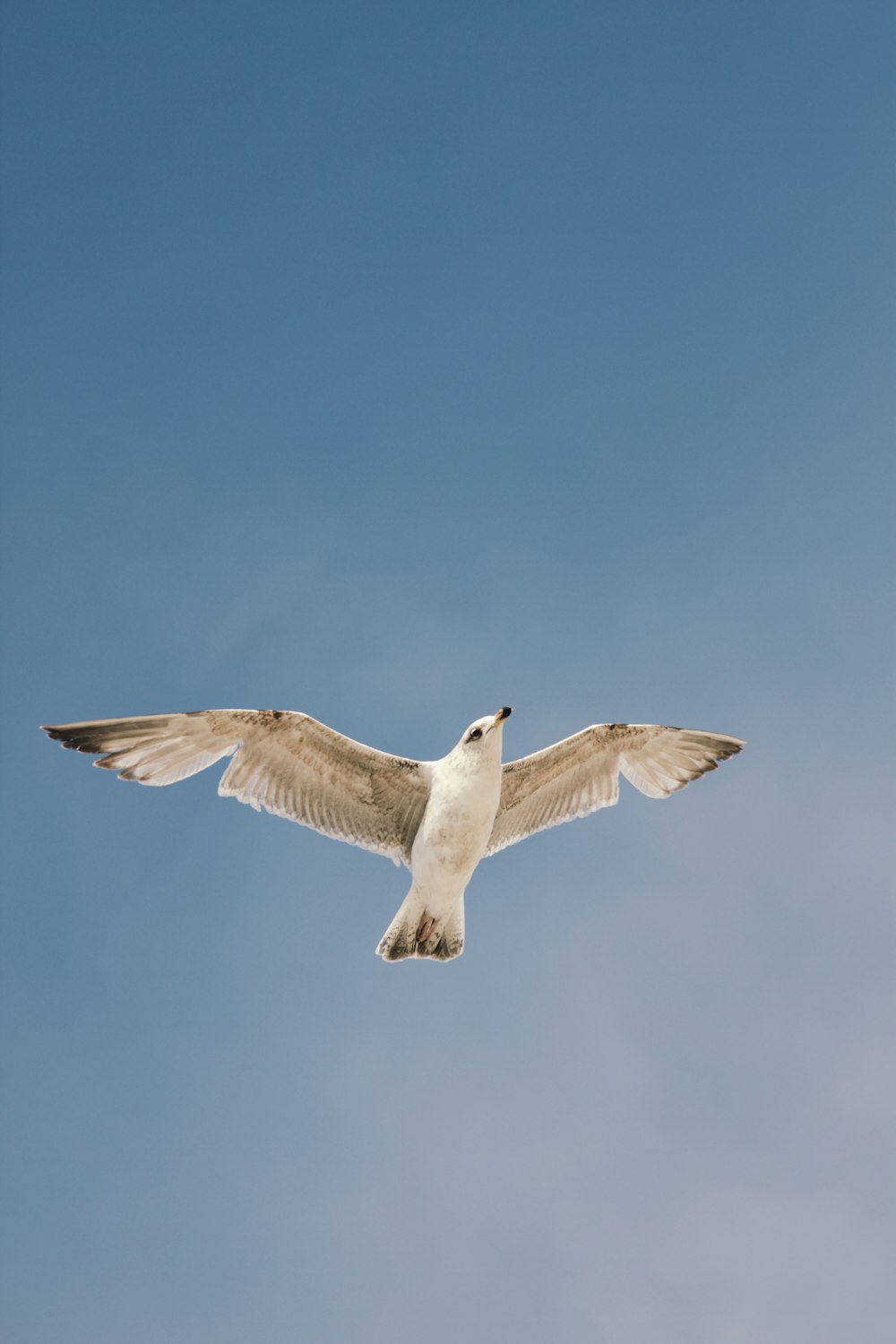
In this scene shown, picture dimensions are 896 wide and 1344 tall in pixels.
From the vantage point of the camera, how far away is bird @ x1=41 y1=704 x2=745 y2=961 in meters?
13.5

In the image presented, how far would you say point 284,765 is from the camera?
14.0 meters

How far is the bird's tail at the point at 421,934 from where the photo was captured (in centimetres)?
1404

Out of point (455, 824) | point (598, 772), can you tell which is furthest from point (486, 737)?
point (598, 772)

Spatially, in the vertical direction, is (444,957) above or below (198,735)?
below

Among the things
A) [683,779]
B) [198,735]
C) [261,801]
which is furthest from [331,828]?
[683,779]

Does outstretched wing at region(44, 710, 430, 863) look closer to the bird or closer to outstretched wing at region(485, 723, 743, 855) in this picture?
the bird

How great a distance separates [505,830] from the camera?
591 inches

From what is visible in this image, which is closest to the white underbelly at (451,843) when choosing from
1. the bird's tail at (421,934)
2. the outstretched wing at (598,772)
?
the bird's tail at (421,934)

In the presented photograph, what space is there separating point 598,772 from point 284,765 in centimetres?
392

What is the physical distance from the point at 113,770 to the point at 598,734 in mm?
5709

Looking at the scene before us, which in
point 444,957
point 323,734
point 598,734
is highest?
point 598,734

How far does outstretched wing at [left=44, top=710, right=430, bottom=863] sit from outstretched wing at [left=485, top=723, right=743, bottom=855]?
4.24 feet

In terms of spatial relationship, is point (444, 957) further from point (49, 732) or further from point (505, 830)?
point (49, 732)

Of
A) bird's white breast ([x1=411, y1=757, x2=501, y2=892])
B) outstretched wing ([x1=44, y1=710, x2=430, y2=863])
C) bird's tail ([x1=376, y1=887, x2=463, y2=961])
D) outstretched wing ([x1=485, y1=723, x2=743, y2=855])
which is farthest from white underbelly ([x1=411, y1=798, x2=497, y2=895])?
outstretched wing ([x1=485, y1=723, x2=743, y2=855])
